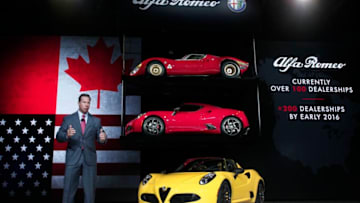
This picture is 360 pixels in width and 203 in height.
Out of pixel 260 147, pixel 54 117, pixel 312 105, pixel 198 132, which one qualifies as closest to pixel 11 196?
pixel 54 117

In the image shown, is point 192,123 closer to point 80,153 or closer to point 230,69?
point 230,69

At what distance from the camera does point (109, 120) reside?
6.05 m

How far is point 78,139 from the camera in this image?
14.3 ft

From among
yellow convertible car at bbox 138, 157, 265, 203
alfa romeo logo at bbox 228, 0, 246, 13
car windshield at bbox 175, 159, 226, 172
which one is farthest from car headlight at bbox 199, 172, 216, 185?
alfa romeo logo at bbox 228, 0, 246, 13

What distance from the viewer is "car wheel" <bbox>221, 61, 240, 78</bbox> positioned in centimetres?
530

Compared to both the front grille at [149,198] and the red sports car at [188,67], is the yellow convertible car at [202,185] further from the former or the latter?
the red sports car at [188,67]

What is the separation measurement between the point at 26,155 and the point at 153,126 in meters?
2.53

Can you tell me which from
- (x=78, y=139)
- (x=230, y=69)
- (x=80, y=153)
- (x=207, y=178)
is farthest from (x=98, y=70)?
(x=207, y=178)

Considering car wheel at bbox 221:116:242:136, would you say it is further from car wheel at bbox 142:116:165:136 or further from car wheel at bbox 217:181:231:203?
car wheel at bbox 217:181:231:203

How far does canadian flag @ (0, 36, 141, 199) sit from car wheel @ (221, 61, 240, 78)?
68.5 inches

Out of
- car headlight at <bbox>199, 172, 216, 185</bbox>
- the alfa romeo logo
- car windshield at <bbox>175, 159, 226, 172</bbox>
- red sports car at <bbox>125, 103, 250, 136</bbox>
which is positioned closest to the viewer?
car headlight at <bbox>199, 172, 216, 185</bbox>

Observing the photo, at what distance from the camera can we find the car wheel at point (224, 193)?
385cm

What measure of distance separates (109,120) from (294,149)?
344cm

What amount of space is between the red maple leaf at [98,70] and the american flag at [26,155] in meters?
0.90
